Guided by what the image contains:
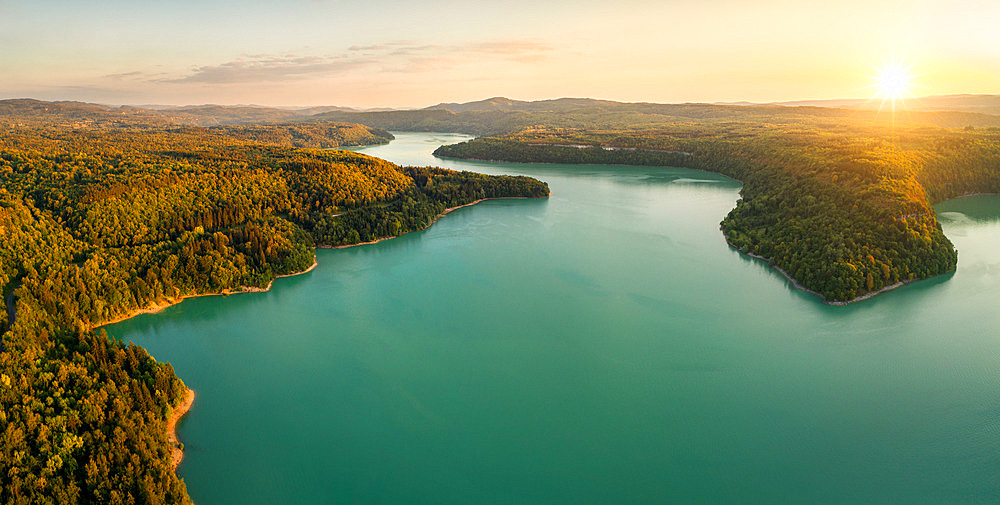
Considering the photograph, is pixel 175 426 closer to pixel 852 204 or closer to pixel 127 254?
pixel 127 254

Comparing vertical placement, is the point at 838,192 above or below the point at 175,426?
above

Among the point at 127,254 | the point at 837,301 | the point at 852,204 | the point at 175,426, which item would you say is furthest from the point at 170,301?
the point at 852,204

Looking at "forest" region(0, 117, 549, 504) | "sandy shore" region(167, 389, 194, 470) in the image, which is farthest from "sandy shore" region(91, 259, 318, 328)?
"sandy shore" region(167, 389, 194, 470)

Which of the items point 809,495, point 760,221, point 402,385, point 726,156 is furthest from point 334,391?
point 726,156

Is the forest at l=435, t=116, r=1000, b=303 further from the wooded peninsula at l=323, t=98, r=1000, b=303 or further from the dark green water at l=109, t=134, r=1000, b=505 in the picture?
the dark green water at l=109, t=134, r=1000, b=505

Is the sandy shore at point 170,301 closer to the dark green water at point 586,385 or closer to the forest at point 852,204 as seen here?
the dark green water at point 586,385

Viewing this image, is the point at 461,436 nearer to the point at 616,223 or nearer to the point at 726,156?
the point at 616,223
